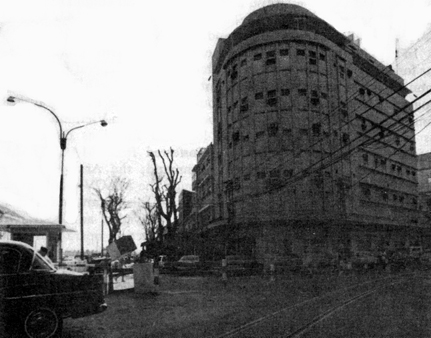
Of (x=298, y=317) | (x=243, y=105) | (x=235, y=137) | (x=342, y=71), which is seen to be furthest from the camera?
(x=342, y=71)

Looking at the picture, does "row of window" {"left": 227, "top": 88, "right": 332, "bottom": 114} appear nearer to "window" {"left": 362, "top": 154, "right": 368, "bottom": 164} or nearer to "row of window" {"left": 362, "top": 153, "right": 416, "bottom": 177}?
"window" {"left": 362, "top": 154, "right": 368, "bottom": 164}

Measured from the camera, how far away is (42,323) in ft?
25.1

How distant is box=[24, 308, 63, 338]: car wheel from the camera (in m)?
7.50

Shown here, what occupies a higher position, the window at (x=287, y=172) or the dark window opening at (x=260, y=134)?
the dark window opening at (x=260, y=134)

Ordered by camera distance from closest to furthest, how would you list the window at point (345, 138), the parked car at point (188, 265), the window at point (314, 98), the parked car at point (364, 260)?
the parked car at point (188, 265) → the parked car at point (364, 260) → the window at point (314, 98) → the window at point (345, 138)

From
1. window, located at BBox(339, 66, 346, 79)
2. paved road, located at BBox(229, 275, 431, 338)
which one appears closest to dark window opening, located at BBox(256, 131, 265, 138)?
window, located at BBox(339, 66, 346, 79)

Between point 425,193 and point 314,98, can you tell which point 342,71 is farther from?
point 425,193

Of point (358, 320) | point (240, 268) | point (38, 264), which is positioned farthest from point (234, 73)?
point (38, 264)

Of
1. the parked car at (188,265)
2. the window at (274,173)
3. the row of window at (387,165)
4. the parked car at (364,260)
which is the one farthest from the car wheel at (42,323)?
the row of window at (387,165)

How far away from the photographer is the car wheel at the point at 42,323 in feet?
24.6

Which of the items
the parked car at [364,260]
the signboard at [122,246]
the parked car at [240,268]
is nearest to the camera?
the signboard at [122,246]

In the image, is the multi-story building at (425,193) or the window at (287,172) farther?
the multi-story building at (425,193)

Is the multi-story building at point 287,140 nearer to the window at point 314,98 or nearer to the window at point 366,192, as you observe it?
the window at point 314,98

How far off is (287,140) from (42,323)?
3391 cm
